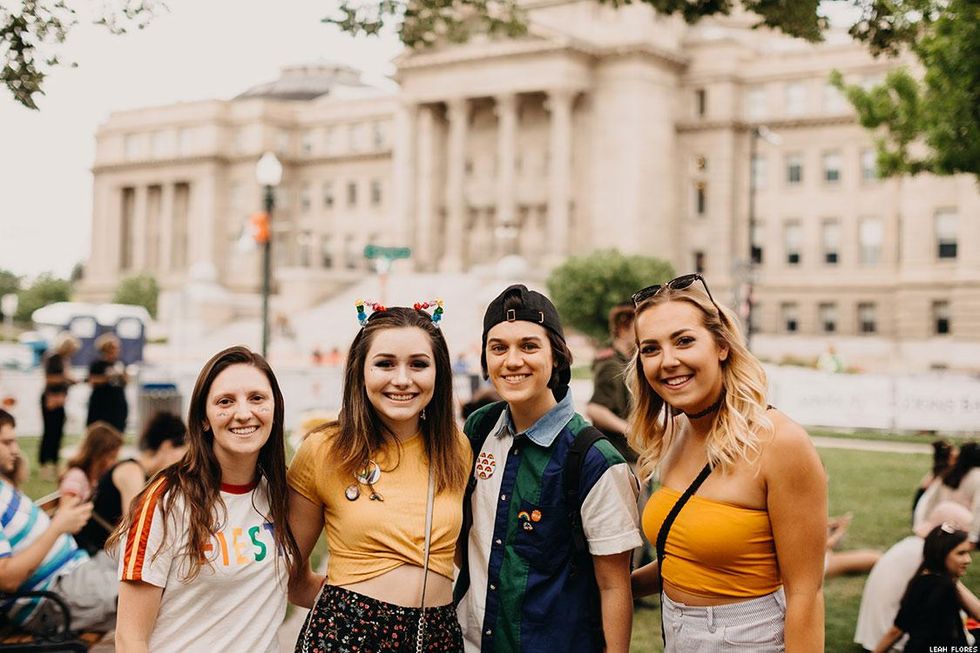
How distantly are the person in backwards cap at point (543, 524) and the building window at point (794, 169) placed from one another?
182 feet

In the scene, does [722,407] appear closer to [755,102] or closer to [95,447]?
[95,447]

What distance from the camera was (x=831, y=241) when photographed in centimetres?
5578

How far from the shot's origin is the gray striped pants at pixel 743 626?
379 centimetres

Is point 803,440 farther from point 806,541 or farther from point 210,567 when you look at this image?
point 210,567

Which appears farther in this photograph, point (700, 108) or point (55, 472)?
point (700, 108)

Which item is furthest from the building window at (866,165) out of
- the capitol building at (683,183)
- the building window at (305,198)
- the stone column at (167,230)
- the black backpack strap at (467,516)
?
the black backpack strap at (467,516)

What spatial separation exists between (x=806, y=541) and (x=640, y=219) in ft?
172

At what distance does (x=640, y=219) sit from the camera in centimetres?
5534

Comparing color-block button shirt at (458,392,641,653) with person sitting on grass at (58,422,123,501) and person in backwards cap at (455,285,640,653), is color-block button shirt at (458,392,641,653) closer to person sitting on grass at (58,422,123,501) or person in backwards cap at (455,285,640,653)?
person in backwards cap at (455,285,640,653)

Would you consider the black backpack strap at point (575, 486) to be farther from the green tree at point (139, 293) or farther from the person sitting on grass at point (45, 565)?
the green tree at point (139, 293)


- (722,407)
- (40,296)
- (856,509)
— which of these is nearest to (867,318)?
(856,509)

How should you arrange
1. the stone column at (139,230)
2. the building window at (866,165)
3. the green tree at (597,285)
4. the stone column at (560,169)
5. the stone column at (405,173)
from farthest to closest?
the stone column at (139,230) → the stone column at (405,173) → the stone column at (560,169) → the building window at (866,165) → the green tree at (597,285)

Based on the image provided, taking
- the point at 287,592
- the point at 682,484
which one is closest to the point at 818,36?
the point at 682,484

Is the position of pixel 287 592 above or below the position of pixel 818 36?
below
